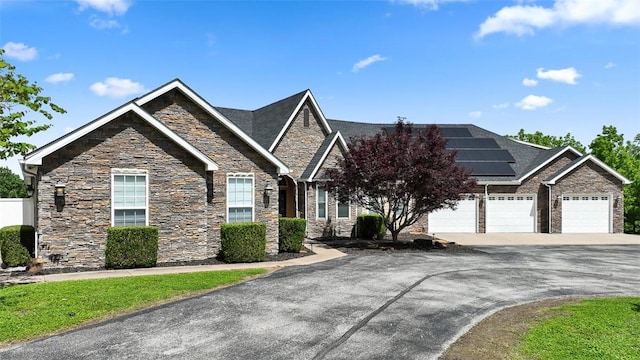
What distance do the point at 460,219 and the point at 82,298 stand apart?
22.2 m

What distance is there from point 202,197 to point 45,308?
22.2ft

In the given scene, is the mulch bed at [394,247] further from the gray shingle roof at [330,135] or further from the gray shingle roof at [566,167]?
the gray shingle roof at [566,167]

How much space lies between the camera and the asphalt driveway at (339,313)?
20.4 ft

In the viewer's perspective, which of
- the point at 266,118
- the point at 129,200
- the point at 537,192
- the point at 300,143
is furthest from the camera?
the point at 537,192

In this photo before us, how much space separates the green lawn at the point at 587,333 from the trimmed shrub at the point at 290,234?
387 inches

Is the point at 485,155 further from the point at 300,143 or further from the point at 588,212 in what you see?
the point at 300,143

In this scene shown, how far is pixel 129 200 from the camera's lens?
13.5 meters

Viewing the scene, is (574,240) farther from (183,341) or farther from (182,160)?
(183,341)

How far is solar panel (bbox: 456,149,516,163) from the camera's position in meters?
27.9

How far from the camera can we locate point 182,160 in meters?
14.3

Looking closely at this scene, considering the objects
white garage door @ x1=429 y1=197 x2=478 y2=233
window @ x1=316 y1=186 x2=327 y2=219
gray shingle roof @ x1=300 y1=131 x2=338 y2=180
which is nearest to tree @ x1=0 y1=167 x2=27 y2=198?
gray shingle roof @ x1=300 y1=131 x2=338 y2=180

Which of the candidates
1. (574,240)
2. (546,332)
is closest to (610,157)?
(574,240)

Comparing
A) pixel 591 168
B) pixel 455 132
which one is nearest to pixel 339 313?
pixel 591 168

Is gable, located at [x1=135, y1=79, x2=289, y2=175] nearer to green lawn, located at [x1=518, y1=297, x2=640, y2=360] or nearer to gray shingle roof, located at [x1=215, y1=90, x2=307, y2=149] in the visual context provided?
gray shingle roof, located at [x1=215, y1=90, x2=307, y2=149]
